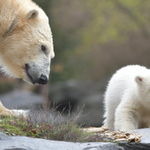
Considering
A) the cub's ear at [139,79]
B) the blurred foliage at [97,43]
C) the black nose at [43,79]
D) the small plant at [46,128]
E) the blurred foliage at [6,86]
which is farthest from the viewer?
the blurred foliage at [97,43]

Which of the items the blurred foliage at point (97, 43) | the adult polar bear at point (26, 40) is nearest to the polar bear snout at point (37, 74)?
the adult polar bear at point (26, 40)

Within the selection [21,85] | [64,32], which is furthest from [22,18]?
[64,32]

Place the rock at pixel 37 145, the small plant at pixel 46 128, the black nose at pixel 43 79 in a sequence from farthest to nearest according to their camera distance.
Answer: the black nose at pixel 43 79
the small plant at pixel 46 128
the rock at pixel 37 145

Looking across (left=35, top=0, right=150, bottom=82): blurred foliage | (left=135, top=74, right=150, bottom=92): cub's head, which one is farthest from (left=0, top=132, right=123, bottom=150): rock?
(left=35, top=0, right=150, bottom=82): blurred foliage

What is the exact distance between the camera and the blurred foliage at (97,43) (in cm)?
2119

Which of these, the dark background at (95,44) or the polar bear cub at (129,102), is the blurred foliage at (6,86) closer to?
the dark background at (95,44)

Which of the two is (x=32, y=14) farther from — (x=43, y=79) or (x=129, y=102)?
(x=129, y=102)

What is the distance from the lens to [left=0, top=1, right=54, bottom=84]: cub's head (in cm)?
479

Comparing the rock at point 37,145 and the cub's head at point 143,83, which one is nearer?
the rock at point 37,145

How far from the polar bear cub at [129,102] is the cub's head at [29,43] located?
6.27 feet

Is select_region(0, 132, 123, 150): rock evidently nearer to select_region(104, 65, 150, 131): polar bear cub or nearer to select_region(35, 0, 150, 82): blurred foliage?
select_region(104, 65, 150, 131): polar bear cub

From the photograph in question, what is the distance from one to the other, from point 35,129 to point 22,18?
5.89 feet

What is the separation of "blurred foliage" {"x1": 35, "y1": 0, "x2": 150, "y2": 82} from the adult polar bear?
16.2 meters

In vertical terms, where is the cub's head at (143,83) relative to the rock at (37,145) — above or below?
above
